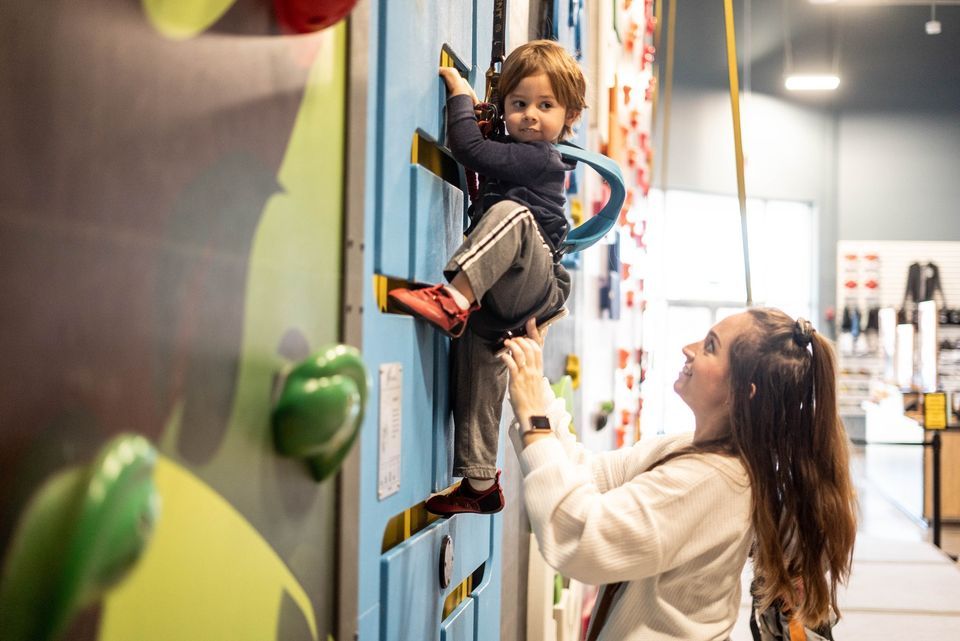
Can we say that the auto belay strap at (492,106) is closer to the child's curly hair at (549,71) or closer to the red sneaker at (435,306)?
the child's curly hair at (549,71)

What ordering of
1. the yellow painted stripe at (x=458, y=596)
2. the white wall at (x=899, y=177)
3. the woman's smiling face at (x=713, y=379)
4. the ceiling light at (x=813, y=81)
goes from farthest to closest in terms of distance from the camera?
the white wall at (x=899, y=177) → the ceiling light at (x=813, y=81) → the yellow painted stripe at (x=458, y=596) → the woman's smiling face at (x=713, y=379)

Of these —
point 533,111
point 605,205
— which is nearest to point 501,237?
point 533,111

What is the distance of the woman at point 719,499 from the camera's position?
1.56 meters

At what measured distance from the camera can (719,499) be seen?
1.64 metres

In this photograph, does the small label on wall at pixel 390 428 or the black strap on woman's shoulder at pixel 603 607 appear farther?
the black strap on woman's shoulder at pixel 603 607

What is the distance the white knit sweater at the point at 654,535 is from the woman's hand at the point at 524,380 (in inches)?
2.5

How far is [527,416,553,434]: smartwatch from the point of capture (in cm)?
163

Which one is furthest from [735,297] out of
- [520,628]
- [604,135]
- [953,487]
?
[520,628]

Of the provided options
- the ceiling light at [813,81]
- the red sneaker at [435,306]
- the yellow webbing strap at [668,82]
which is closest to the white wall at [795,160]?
the ceiling light at [813,81]

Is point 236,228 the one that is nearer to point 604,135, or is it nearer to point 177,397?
point 177,397

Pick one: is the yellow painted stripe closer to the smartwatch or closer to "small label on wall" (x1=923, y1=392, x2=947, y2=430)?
the smartwatch

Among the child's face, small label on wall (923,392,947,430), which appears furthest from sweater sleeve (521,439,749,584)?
small label on wall (923,392,947,430)

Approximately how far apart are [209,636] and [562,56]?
113 cm

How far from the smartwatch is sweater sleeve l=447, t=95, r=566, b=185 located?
0.42m
